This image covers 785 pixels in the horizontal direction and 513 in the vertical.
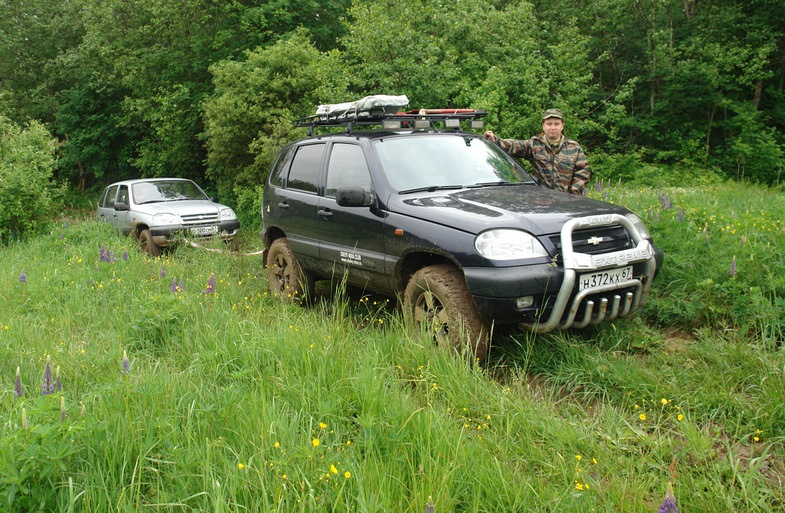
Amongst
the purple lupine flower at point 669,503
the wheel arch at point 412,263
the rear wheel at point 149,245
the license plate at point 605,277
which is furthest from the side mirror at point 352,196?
the rear wheel at point 149,245

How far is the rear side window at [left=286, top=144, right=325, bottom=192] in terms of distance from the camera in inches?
247

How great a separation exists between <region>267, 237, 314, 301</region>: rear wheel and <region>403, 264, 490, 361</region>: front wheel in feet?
6.23

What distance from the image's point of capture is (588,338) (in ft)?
15.2

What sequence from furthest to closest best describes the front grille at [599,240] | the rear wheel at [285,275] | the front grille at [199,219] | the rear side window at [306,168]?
the front grille at [199,219] → the rear wheel at [285,275] → the rear side window at [306,168] → the front grille at [599,240]

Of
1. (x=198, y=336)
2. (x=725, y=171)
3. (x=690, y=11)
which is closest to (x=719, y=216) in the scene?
(x=198, y=336)

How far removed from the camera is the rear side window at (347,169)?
5.48 metres

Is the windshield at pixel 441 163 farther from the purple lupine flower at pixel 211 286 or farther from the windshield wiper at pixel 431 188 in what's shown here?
the purple lupine flower at pixel 211 286

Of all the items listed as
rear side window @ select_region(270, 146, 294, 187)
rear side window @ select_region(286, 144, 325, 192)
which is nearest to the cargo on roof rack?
rear side window @ select_region(286, 144, 325, 192)

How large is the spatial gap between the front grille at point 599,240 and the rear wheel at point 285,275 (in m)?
2.84

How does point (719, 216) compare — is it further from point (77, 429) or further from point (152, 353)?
point (77, 429)

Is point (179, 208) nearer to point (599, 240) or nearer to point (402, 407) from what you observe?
point (599, 240)

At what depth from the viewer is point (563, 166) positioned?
652 cm

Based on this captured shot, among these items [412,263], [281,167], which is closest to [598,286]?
[412,263]

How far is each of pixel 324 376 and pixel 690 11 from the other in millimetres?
17445
